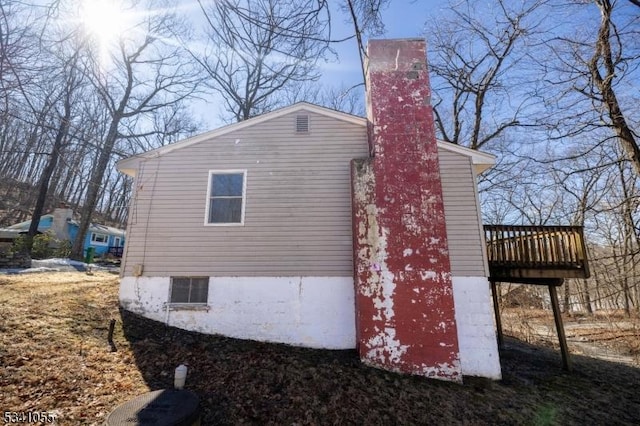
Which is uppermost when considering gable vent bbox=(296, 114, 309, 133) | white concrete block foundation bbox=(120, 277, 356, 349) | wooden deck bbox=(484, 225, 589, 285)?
gable vent bbox=(296, 114, 309, 133)

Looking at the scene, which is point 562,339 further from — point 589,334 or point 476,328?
point 589,334

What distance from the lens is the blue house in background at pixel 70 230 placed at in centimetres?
2386

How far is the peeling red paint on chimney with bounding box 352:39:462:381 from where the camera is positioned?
6.29m

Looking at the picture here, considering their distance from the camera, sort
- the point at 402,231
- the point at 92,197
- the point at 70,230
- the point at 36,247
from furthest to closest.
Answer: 1. the point at 70,230
2. the point at 92,197
3. the point at 36,247
4. the point at 402,231

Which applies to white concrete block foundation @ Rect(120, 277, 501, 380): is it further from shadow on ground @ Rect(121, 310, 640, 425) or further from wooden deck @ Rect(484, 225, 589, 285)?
wooden deck @ Rect(484, 225, 589, 285)

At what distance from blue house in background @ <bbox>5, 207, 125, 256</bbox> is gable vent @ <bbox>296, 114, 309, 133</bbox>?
859 inches

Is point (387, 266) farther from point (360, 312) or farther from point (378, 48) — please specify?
point (378, 48)

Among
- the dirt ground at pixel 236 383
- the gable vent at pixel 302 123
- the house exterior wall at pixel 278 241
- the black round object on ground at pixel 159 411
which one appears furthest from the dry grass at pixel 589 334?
the black round object on ground at pixel 159 411

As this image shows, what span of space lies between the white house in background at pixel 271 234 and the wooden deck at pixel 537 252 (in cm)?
133

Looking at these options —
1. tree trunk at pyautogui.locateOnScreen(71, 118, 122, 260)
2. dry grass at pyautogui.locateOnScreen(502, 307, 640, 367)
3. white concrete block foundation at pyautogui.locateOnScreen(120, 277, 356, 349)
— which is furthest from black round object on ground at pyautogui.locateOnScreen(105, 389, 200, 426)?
tree trunk at pyautogui.locateOnScreen(71, 118, 122, 260)

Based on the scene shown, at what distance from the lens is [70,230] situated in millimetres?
24750

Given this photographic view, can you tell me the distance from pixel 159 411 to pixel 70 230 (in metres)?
26.7

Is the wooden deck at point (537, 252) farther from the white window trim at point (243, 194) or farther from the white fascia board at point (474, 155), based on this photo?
the white window trim at point (243, 194)

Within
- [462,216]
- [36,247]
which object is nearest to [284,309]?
[462,216]
